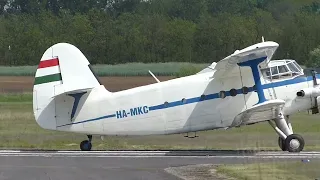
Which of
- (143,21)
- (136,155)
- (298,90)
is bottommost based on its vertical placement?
(136,155)

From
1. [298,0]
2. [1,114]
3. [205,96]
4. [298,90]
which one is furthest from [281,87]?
[298,0]

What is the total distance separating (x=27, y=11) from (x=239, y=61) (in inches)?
1931

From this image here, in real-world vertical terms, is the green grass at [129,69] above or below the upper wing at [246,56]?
above

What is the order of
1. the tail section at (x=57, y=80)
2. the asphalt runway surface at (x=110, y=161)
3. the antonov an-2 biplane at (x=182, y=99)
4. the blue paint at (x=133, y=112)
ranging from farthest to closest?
the tail section at (x=57, y=80) → the blue paint at (x=133, y=112) → the antonov an-2 biplane at (x=182, y=99) → the asphalt runway surface at (x=110, y=161)

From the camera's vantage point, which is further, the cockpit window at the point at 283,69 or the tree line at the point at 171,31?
the tree line at the point at 171,31

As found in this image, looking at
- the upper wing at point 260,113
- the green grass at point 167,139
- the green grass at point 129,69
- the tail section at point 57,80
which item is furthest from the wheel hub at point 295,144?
the green grass at point 129,69

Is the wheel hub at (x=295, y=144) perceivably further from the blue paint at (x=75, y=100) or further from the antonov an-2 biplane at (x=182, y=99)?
the blue paint at (x=75, y=100)

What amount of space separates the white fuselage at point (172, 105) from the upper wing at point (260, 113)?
21 cm

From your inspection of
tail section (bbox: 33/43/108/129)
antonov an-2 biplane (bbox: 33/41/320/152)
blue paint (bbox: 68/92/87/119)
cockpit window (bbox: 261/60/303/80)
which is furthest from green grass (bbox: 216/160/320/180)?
tail section (bbox: 33/43/108/129)

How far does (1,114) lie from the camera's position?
34.9m

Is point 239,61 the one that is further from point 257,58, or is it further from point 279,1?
point 279,1

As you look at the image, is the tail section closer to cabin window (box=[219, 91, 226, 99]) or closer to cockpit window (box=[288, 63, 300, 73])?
cabin window (box=[219, 91, 226, 99])

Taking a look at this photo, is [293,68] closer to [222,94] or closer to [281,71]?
[281,71]

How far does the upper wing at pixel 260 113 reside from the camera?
20.8 m
